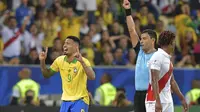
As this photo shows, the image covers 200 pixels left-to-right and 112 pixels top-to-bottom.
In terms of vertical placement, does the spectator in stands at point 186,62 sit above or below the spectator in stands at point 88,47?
below

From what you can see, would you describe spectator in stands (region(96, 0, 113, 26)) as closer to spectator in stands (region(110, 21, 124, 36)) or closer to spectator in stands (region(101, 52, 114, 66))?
spectator in stands (region(110, 21, 124, 36))

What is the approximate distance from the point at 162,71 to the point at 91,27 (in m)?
9.94

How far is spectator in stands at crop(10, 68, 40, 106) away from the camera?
722 inches

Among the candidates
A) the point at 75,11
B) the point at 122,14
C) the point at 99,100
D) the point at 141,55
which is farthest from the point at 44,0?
the point at 141,55

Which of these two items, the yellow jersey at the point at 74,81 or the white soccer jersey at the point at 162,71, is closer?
the white soccer jersey at the point at 162,71

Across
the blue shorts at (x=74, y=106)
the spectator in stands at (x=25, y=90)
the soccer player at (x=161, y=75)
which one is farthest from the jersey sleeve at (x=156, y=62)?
the spectator in stands at (x=25, y=90)

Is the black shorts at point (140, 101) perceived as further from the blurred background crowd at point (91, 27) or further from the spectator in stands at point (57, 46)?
the spectator in stands at point (57, 46)

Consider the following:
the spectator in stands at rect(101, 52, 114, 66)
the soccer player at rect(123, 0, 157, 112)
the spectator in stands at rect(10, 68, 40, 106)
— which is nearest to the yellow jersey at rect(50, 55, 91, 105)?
the soccer player at rect(123, 0, 157, 112)

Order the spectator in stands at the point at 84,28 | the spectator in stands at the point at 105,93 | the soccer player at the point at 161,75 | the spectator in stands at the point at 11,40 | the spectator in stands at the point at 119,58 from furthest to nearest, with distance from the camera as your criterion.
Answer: the spectator in stands at the point at 84,28 → the spectator in stands at the point at 119,58 → the spectator in stands at the point at 11,40 → the spectator in stands at the point at 105,93 → the soccer player at the point at 161,75

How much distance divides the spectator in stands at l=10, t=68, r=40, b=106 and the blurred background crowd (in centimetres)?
97

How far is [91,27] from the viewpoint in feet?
70.2

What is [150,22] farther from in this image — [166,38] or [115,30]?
[166,38]

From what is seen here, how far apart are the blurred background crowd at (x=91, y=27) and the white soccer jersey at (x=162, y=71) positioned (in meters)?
8.21

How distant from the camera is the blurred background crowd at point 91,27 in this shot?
20234 millimetres
